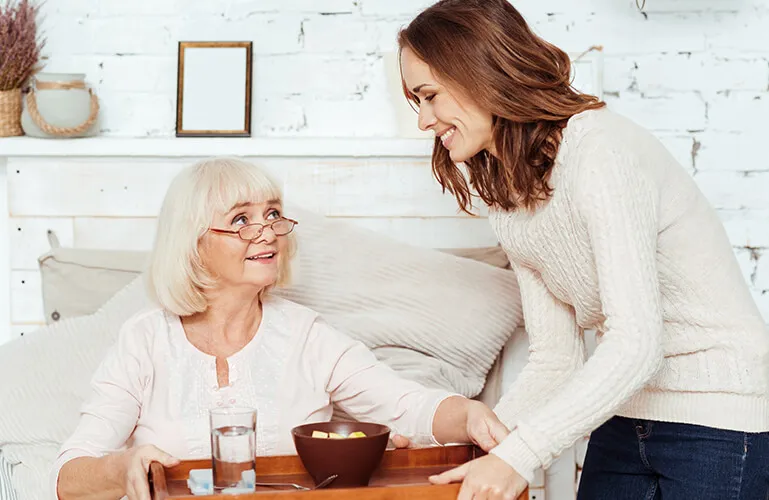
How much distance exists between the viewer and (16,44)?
7.50 feet

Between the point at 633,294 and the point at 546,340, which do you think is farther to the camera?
the point at 546,340

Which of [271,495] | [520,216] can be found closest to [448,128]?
[520,216]

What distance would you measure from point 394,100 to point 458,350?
2.37ft

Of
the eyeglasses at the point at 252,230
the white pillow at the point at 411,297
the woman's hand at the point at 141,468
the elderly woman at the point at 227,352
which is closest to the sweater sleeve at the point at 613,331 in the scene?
the elderly woman at the point at 227,352

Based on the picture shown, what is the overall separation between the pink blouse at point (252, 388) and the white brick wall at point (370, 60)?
0.92 m

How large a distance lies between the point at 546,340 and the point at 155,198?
1.15m

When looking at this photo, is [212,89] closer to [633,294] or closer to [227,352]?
[227,352]

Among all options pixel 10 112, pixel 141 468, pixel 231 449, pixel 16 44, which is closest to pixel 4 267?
pixel 10 112

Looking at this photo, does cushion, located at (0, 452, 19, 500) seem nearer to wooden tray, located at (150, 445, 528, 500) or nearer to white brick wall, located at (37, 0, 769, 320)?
wooden tray, located at (150, 445, 528, 500)

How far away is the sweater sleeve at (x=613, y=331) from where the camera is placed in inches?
47.1

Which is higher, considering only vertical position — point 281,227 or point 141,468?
point 281,227

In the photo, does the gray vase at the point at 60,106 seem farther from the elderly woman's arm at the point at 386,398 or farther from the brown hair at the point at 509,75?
the brown hair at the point at 509,75

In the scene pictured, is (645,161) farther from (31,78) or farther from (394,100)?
(31,78)

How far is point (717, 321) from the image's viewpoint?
1333 millimetres
